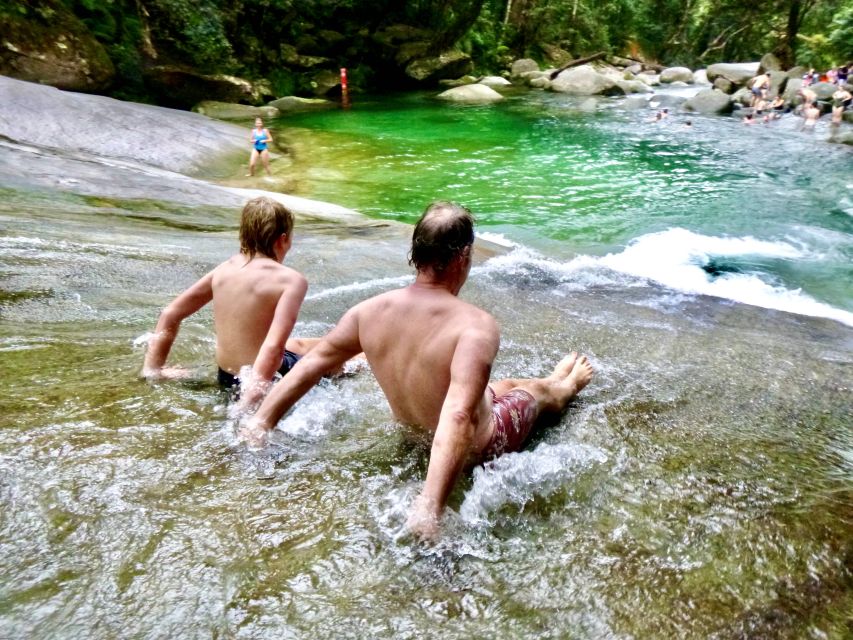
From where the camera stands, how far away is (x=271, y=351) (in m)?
3.05

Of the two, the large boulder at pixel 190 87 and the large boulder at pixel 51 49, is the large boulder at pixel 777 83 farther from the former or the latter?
the large boulder at pixel 51 49

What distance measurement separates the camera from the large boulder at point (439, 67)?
1109 inches

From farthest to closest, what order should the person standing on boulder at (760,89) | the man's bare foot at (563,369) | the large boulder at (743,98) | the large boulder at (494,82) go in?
the large boulder at (494,82) < the large boulder at (743,98) < the person standing on boulder at (760,89) < the man's bare foot at (563,369)

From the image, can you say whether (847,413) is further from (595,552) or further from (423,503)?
(423,503)

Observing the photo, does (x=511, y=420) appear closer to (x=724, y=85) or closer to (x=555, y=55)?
(x=724, y=85)

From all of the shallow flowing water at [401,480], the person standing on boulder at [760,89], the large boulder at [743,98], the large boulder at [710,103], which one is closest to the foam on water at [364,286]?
the shallow flowing water at [401,480]

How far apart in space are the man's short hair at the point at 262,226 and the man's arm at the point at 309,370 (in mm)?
812

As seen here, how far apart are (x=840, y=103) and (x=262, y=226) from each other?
2160 centimetres

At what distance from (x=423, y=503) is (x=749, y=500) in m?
1.30

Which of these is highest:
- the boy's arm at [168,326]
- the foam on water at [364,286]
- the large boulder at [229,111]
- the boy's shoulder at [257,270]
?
the boy's shoulder at [257,270]

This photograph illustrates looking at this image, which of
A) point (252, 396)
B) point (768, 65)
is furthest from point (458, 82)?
point (252, 396)

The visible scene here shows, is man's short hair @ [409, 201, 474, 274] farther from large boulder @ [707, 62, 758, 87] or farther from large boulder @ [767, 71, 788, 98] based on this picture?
large boulder @ [707, 62, 758, 87]

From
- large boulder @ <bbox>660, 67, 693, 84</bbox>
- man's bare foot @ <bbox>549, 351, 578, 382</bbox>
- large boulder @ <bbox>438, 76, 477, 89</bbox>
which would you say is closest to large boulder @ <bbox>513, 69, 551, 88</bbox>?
large boulder @ <bbox>438, 76, 477, 89</bbox>

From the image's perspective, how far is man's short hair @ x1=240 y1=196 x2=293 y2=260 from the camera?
325 centimetres
